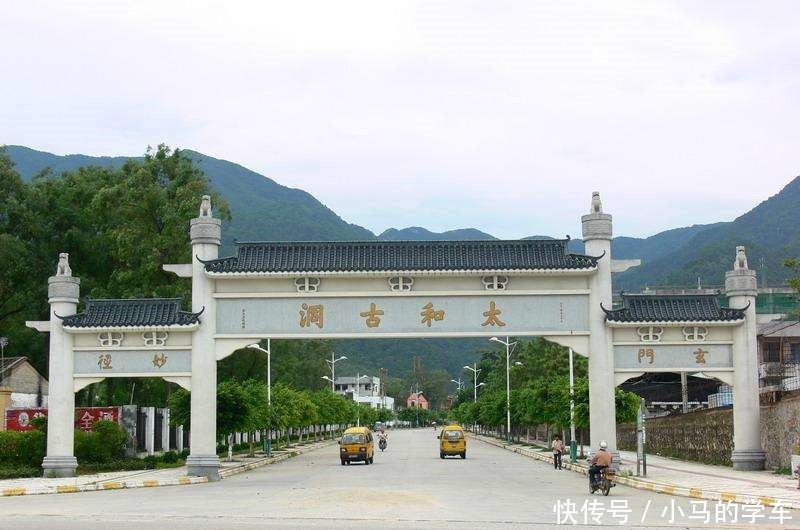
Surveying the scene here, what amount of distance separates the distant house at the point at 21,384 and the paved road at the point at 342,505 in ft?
49.1

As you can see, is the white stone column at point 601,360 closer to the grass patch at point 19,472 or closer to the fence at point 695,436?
the fence at point 695,436

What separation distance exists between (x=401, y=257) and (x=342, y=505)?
32.1ft

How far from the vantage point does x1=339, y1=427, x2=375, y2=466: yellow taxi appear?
1532 inches

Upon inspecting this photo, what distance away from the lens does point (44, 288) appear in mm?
46375

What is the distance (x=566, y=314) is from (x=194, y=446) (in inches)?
435

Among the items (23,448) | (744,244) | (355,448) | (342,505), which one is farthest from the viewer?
(744,244)

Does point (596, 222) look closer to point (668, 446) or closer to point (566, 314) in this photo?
point (566, 314)

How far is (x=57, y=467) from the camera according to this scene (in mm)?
28047

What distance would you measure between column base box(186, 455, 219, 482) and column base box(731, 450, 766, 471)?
14699mm

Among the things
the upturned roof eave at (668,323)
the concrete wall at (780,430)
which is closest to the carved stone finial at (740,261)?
the upturned roof eave at (668,323)

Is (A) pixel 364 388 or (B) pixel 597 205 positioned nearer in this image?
(B) pixel 597 205

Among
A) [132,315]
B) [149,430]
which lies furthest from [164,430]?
[132,315]

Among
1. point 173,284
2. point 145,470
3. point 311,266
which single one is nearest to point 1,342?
point 173,284

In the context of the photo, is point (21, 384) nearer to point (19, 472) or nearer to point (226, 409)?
point (226, 409)
